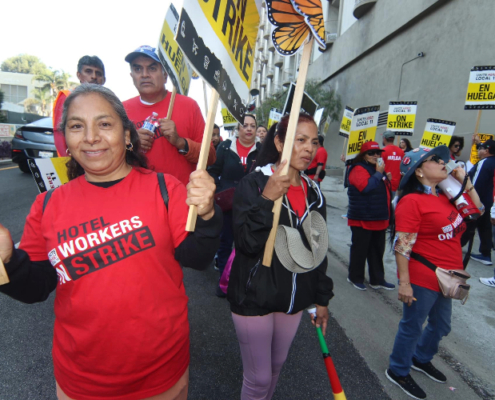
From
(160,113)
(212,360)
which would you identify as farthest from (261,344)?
(160,113)

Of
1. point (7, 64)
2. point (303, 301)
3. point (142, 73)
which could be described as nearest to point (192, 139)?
point (142, 73)

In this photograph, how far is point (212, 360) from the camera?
9.05ft

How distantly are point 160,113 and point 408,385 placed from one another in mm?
2800

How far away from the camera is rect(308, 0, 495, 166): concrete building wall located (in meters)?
8.37

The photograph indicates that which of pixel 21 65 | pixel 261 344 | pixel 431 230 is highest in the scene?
pixel 21 65

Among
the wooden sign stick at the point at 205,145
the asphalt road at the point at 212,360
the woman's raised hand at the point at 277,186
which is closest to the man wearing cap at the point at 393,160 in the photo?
the asphalt road at the point at 212,360

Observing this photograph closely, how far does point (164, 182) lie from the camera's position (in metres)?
1.42

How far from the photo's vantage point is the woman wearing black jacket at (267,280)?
169 centimetres

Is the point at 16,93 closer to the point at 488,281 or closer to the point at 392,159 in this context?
the point at 392,159

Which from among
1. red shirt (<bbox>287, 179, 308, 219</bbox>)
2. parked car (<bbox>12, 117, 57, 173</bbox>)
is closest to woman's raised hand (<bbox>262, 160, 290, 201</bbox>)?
red shirt (<bbox>287, 179, 308, 219</bbox>)

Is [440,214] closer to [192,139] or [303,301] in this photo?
[303,301]

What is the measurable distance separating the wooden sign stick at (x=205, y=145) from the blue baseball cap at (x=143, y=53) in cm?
131

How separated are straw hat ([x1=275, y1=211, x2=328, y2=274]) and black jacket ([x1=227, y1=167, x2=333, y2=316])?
99 millimetres

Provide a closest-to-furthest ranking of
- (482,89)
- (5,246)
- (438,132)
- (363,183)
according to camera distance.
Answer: (5,246)
(363,183)
(482,89)
(438,132)
